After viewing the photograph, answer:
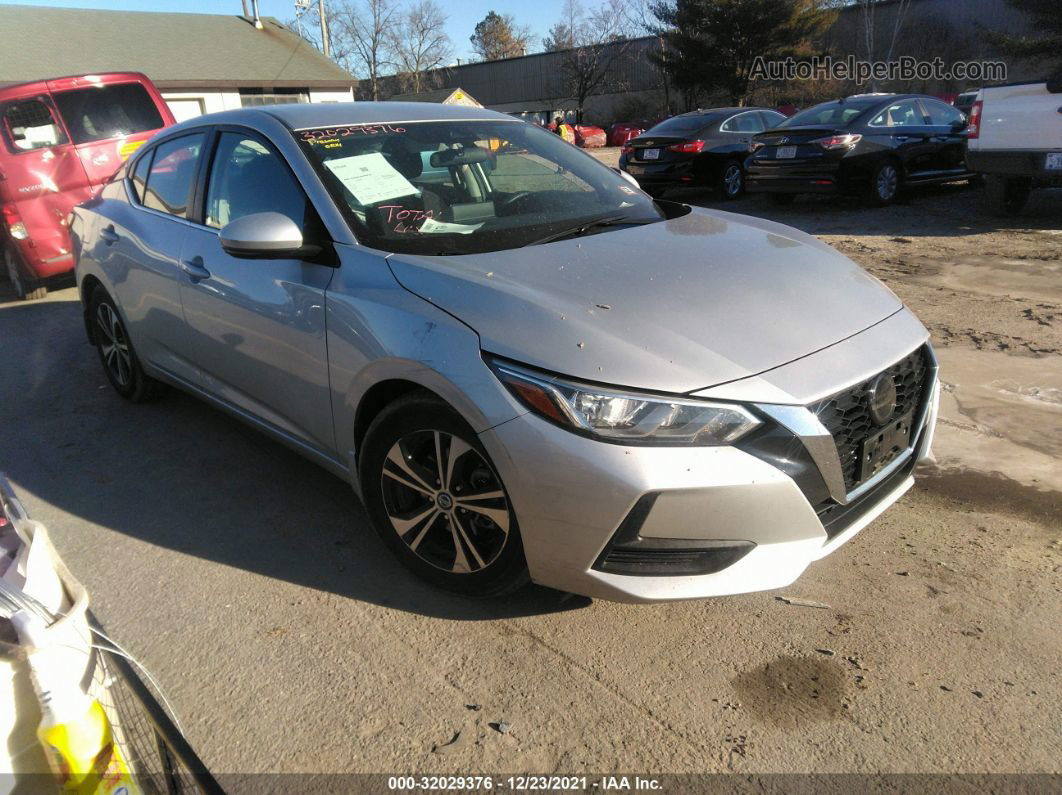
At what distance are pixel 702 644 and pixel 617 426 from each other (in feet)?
2.80

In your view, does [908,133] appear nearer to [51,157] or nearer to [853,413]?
[853,413]

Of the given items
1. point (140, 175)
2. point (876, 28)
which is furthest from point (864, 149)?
point (876, 28)

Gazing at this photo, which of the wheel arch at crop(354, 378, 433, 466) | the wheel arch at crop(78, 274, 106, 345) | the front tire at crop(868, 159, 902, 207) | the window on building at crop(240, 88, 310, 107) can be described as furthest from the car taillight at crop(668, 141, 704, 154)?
the window on building at crop(240, 88, 310, 107)

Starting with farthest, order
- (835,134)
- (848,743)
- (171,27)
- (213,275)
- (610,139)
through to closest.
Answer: (610,139) → (171,27) → (835,134) → (213,275) → (848,743)

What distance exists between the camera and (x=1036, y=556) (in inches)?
118

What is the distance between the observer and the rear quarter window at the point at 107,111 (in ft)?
28.1

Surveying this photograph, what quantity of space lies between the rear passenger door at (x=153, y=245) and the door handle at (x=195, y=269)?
0.15 m

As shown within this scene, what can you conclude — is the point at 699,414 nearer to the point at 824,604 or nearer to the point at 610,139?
the point at 824,604

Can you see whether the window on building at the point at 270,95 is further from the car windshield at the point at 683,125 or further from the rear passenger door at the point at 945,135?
the rear passenger door at the point at 945,135

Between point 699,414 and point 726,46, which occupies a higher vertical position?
point 726,46

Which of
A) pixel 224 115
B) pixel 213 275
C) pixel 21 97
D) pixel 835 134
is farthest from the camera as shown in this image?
pixel 835 134

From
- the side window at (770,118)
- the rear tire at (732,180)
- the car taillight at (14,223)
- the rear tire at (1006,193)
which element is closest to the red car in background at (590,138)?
the side window at (770,118)

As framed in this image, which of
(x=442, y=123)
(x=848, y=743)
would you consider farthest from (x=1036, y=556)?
(x=442, y=123)

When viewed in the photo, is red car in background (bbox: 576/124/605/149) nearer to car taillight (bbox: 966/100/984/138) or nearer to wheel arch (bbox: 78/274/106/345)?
car taillight (bbox: 966/100/984/138)
